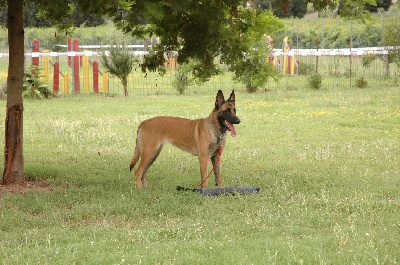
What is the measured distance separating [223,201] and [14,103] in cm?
360

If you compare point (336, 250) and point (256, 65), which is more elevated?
point (256, 65)

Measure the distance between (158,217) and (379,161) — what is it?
17.3ft

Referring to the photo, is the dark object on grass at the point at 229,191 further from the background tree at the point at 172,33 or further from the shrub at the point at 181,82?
the shrub at the point at 181,82

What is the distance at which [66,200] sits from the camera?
9.90 m

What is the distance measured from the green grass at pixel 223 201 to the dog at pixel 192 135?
459 mm

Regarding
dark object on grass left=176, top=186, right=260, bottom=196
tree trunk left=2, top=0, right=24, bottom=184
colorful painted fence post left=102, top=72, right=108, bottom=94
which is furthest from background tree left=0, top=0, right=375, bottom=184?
colorful painted fence post left=102, top=72, right=108, bottom=94

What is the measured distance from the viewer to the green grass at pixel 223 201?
7117 millimetres

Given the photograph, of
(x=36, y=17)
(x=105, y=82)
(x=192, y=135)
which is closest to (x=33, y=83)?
(x=105, y=82)

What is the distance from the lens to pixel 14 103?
11.2 meters

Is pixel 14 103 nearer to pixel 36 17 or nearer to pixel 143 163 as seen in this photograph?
pixel 143 163

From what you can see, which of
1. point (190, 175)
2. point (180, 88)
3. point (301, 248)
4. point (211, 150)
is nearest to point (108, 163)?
point (190, 175)

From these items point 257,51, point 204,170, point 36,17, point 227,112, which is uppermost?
point 36,17

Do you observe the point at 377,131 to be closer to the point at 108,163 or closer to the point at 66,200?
the point at 108,163

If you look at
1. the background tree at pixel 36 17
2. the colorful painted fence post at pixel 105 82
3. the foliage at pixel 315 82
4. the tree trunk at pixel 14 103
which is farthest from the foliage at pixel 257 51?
the colorful painted fence post at pixel 105 82
